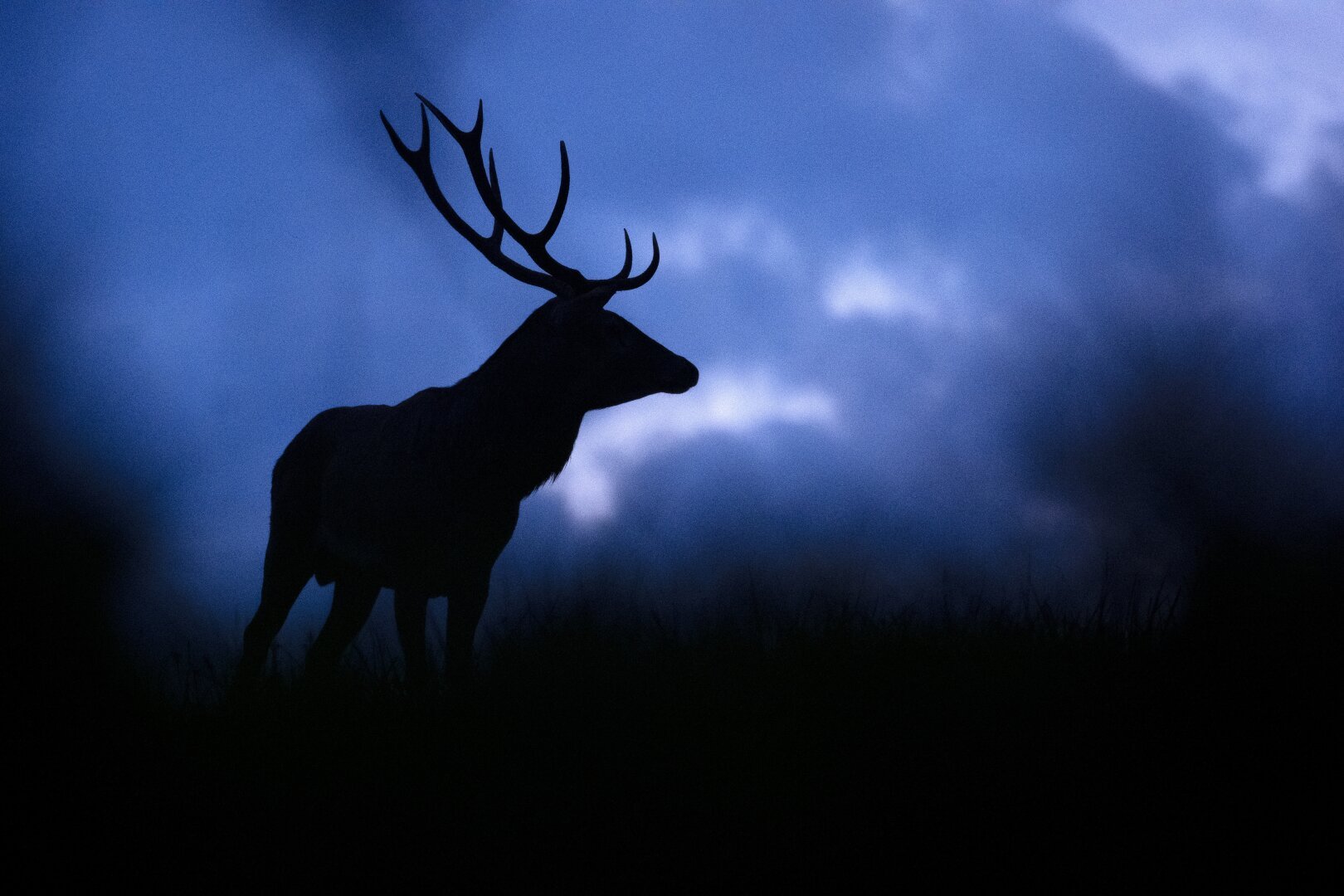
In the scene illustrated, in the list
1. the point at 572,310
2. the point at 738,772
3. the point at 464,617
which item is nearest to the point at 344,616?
the point at 464,617

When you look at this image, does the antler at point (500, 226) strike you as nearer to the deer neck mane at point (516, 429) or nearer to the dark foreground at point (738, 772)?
the deer neck mane at point (516, 429)

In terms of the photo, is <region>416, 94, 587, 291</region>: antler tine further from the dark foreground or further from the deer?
the dark foreground

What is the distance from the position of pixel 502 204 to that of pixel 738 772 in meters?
3.27

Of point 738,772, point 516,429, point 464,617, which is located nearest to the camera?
point 738,772

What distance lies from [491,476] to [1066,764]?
2513 millimetres

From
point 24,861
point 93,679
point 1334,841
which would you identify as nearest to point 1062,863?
point 1334,841

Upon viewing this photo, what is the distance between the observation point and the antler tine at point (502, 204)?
16.9 feet

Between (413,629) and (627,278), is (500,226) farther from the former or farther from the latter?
(413,629)

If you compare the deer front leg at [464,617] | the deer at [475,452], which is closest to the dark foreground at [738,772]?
the deer front leg at [464,617]

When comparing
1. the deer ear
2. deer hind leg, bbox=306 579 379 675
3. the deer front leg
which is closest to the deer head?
the deer ear

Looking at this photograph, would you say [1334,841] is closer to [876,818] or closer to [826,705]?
[876,818]

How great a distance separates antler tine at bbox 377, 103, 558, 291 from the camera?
16.5ft

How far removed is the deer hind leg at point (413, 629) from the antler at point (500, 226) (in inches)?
58.0

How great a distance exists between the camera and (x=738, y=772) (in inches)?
119
